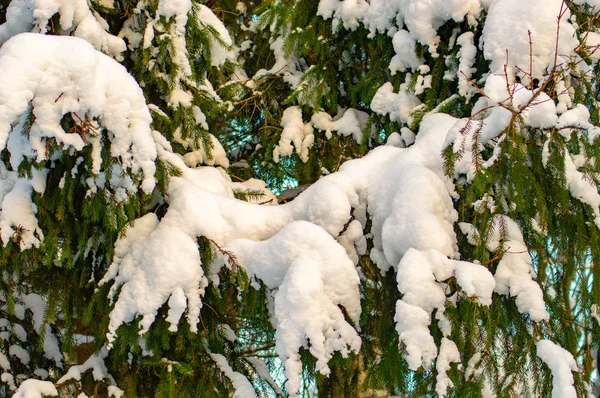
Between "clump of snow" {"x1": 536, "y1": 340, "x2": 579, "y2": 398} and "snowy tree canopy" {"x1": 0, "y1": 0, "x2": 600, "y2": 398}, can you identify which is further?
"snowy tree canopy" {"x1": 0, "y1": 0, "x2": 600, "y2": 398}

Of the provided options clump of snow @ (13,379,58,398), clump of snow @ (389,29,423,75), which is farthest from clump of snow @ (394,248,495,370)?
clump of snow @ (13,379,58,398)

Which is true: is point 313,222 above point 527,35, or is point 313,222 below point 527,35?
below

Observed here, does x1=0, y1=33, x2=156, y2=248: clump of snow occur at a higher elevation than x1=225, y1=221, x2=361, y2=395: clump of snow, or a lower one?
higher

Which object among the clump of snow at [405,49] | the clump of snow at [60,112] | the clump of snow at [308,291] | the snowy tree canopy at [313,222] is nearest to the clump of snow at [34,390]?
the snowy tree canopy at [313,222]

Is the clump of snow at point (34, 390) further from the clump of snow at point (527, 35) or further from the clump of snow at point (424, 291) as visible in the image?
the clump of snow at point (527, 35)

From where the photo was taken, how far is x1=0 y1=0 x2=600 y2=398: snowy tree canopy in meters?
1.93

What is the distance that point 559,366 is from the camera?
6.13ft

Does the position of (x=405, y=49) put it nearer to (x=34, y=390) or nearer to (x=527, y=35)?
(x=527, y=35)

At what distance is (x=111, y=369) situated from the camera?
8.66 ft

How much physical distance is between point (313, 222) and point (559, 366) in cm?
108

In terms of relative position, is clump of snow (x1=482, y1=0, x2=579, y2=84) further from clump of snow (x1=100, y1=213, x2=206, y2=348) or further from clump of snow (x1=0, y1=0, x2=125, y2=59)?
clump of snow (x1=0, y1=0, x2=125, y2=59)

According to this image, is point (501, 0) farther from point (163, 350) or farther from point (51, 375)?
point (51, 375)

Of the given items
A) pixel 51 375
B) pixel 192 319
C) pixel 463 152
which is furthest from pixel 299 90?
pixel 51 375

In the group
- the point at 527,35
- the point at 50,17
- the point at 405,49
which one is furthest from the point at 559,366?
the point at 50,17
